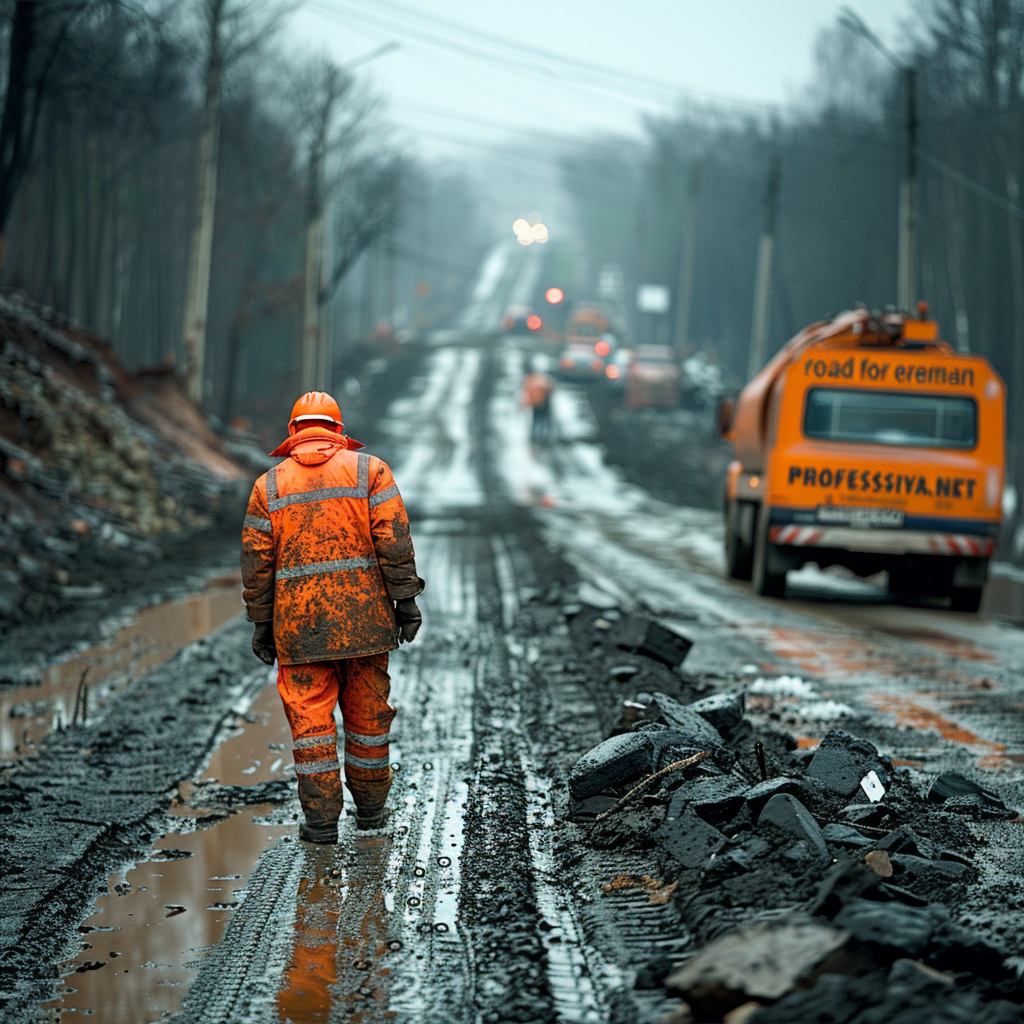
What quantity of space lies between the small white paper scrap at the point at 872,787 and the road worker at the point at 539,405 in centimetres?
3341

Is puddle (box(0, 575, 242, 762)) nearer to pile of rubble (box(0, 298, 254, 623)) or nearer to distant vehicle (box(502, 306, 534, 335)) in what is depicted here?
pile of rubble (box(0, 298, 254, 623))

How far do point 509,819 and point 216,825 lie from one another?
128 centimetres

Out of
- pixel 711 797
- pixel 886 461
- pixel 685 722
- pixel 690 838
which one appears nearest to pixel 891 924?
pixel 690 838

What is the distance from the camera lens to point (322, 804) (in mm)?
5320

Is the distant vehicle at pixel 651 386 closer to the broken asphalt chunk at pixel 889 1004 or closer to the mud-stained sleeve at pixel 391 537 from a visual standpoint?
the mud-stained sleeve at pixel 391 537

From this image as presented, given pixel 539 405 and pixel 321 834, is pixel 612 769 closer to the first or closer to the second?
pixel 321 834

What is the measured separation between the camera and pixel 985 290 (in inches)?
1495

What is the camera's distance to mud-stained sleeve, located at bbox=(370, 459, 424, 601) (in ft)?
17.9

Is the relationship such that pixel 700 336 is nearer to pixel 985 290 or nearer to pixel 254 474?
pixel 985 290

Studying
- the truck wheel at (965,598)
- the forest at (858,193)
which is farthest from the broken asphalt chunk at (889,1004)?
the forest at (858,193)

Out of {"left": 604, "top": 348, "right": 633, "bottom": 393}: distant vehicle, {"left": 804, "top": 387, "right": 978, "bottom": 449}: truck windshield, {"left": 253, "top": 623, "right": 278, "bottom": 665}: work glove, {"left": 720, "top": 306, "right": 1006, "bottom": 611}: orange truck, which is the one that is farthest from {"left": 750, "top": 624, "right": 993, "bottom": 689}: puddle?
{"left": 604, "top": 348, "right": 633, "bottom": 393}: distant vehicle

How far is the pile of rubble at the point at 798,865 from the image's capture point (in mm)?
3420

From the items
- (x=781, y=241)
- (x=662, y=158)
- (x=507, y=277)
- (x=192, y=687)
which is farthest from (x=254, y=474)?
(x=507, y=277)

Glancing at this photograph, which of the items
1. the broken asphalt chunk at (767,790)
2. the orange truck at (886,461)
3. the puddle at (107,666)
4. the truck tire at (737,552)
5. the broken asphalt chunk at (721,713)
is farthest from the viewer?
the truck tire at (737,552)
